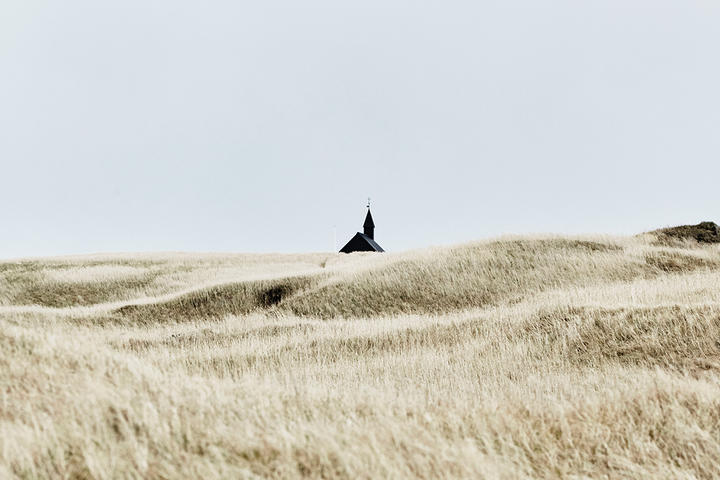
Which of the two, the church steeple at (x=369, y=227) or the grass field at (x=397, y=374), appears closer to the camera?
the grass field at (x=397, y=374)

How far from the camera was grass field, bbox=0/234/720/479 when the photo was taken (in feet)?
16.2

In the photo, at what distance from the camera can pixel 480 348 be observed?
15.2 m

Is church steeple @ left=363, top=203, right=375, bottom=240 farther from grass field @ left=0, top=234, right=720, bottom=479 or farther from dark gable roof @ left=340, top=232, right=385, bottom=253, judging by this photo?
grass field @ left=0, top=234, right=720, bottom=479

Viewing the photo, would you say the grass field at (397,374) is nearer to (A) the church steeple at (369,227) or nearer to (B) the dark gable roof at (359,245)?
(B) the dark gable roof at (359,245)

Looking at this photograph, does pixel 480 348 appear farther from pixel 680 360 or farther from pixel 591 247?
pixel 591 247

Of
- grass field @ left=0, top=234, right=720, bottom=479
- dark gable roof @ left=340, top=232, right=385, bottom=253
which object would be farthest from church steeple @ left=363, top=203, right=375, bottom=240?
grass field @ left=0, top=234, right=720, bottom=479

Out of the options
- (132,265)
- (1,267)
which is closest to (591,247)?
(132,265)

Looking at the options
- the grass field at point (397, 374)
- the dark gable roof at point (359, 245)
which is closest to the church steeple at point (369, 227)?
the dark gable roof at point (359, 245)

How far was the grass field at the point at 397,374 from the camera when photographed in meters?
4.93

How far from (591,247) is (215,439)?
30509mm

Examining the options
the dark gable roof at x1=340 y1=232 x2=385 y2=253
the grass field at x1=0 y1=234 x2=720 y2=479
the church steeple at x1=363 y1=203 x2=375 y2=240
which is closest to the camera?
the grass field at x1=0 y1=234 x2=720 y2=479

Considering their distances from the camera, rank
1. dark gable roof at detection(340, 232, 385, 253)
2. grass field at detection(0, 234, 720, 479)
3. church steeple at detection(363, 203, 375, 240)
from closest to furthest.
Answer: grass field at detection(0, 234, 720, 479) → dark gable roof at detection(340, 232, 385, 253) → church steeple at detection(363, 203, 375, 240)

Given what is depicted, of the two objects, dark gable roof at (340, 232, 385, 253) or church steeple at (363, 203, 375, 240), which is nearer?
dark gable roof at (340, 232, 385, 253)

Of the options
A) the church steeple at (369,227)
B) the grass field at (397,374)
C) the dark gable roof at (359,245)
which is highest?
the church steeple at (369,227)
